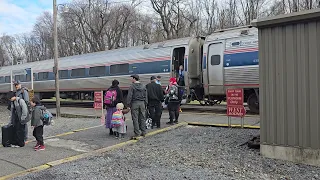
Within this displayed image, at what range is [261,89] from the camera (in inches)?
250

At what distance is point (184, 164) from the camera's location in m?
6.16

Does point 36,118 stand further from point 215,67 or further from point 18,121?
point 215,67

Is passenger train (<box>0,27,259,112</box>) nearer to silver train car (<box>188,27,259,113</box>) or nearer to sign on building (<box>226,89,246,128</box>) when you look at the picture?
silver train car (<box>188,27,259,113</box>)

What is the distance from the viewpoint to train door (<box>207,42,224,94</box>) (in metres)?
13.8

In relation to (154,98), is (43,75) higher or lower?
higher

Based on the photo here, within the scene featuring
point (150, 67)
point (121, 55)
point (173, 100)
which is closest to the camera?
point (173, 100)

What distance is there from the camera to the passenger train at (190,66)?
43.1ft

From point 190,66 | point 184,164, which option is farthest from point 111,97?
point 190,66

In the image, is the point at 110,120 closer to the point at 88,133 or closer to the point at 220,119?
the point at 88,133

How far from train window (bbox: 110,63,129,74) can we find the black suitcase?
1013 centimetres

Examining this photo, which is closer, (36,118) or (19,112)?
(36,118)

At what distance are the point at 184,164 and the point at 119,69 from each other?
1281 cm

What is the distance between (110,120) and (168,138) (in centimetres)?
183

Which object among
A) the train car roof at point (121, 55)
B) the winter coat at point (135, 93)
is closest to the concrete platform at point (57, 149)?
the winter coat at point (135, 93)
